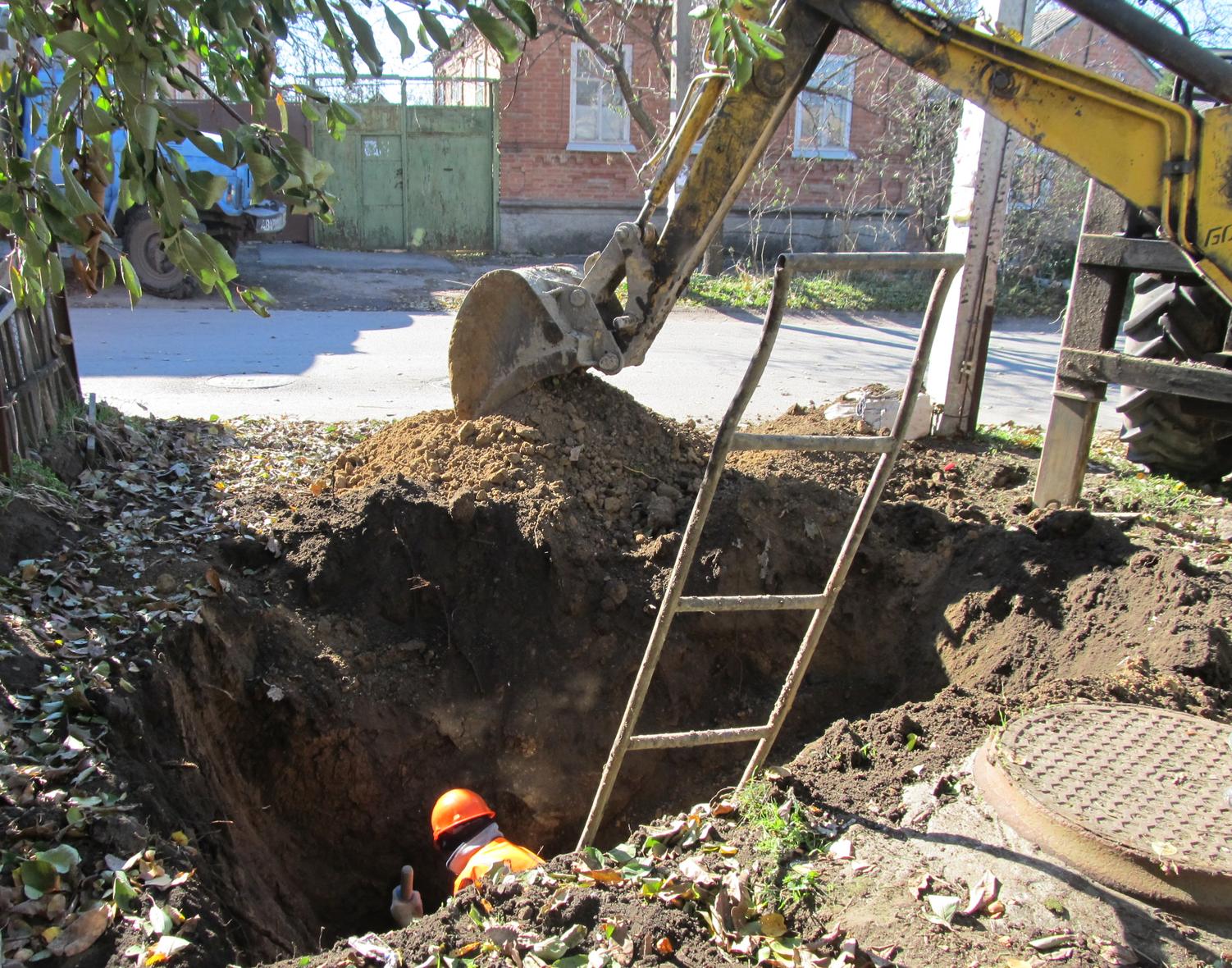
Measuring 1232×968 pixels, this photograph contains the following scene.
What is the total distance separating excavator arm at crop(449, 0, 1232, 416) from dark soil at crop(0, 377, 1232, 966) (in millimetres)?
438

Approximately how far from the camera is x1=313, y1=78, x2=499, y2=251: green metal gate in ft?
62.0

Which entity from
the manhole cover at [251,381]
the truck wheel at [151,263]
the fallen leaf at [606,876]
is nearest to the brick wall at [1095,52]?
the truck wheel at [151,263]

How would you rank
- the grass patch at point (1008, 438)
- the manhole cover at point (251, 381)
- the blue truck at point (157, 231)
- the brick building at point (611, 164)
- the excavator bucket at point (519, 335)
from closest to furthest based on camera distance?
the excavator bucket at point (519, 335) < the grass patch at point (1008, 438) < the manhole cover at point (251, 381) < the blue truck at point (157, 231) < the brick building at point (611, 164)

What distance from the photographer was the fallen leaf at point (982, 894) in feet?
8.53

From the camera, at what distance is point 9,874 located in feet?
8.68

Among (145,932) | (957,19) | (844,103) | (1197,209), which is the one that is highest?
(844,103)

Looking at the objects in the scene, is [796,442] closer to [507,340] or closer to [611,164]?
[507,340]

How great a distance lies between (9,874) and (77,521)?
2.45 metres

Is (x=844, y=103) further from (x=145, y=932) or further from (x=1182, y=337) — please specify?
(x=145, y=932)

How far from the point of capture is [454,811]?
3.69 metres

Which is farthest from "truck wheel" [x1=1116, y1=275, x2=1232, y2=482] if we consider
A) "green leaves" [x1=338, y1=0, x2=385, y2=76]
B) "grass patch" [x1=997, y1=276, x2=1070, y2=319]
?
"grass patch" [x1=997, y1=276, x2=1070, y2=319]

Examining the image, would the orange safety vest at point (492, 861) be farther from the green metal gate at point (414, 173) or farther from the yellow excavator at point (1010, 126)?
the green metal gate at point (414, 173)

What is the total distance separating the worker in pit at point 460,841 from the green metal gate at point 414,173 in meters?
16.8

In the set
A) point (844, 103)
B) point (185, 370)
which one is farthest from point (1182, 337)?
point (844, 103)
